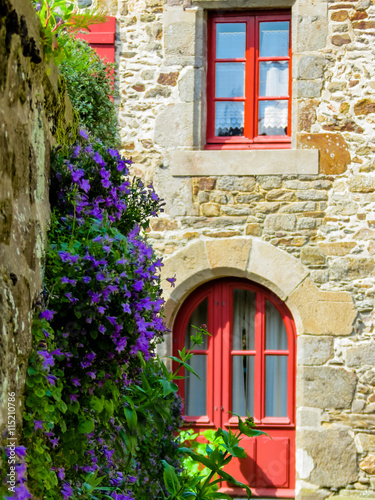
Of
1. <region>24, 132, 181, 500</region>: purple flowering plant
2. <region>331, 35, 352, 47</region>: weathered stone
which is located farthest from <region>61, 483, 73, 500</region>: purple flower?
<region>331, 35, 352, 47</region>: weathered stone

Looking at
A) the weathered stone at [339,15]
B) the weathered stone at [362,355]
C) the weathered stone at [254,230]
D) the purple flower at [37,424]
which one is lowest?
the weathered stone at [362,355]

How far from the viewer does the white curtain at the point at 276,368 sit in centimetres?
685

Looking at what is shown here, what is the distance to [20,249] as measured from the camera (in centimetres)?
185

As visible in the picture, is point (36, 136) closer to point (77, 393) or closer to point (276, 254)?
point (77, 393)

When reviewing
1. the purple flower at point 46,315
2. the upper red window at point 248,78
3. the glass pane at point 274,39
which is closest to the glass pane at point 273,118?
the upper red window at point 248,78

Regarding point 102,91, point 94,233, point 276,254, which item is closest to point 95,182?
point 94,233

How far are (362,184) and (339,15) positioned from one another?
158 cm

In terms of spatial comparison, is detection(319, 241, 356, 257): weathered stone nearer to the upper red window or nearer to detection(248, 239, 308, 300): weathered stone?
detection(248, 239, 308, 300): weathered stone

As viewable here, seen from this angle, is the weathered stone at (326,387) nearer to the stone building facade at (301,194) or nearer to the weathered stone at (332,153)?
the stone building facade at (301,194)

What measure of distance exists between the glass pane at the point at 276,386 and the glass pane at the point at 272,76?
2.53 meters

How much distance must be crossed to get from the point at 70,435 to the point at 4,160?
0.82m

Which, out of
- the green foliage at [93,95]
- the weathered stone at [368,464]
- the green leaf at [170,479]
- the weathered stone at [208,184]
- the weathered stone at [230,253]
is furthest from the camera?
the weathered stone at [208,184]

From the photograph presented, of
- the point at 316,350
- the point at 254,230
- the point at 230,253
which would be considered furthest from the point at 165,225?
the point at 316,350

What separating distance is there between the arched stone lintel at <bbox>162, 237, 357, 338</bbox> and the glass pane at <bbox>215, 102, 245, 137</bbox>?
1083 mm
